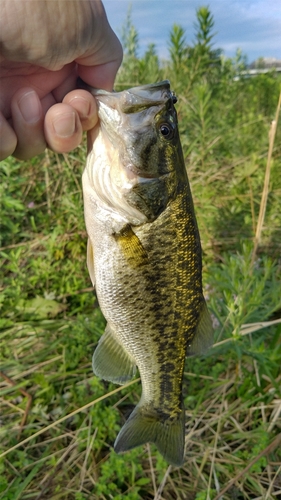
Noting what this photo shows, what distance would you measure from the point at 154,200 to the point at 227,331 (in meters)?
0.90

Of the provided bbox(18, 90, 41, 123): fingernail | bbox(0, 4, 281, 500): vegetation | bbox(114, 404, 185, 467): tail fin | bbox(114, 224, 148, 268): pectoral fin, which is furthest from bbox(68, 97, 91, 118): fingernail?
bbox(114, 404, 185, 467): tail fin

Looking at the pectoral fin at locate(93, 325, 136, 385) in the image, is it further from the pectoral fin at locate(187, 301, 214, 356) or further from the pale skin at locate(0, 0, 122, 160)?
the pale skin at locate(0, 0, 122, 160)

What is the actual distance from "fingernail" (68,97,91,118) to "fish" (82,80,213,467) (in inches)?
2.1

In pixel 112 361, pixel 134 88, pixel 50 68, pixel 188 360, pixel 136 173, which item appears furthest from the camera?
pixel 188 360

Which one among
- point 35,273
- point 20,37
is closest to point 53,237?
point 35,273

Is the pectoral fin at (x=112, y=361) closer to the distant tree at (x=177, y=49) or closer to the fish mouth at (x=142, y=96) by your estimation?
the fish mouth at (x=142, y=96)

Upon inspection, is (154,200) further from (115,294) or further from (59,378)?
(59,378)

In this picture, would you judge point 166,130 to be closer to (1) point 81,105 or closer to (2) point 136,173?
(2) point 136,173

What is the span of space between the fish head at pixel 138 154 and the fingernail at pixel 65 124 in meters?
0.11

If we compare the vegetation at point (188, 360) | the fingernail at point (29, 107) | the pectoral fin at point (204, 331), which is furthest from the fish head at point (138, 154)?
the vegetation at point (188, 360)

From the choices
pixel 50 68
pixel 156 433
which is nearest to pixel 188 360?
pixel 156 433

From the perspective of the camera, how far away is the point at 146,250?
149 centimetres

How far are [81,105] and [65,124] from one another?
0.35 ft

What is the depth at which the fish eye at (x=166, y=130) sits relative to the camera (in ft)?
4.72
